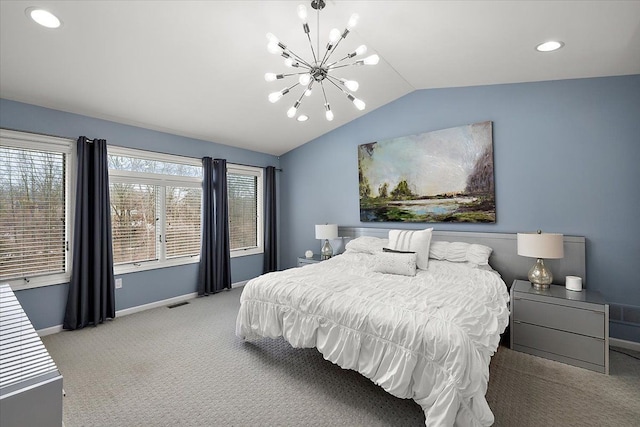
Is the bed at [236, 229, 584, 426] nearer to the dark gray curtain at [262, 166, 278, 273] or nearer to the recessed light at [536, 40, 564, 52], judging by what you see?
the recessed light at [536, 40, 564, 52]

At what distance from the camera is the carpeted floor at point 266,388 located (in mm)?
1922

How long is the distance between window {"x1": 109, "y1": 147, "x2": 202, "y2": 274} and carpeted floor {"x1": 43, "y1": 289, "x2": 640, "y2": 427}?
1.29 m

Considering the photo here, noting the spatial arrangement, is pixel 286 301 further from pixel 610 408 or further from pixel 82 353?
pixel 610 408

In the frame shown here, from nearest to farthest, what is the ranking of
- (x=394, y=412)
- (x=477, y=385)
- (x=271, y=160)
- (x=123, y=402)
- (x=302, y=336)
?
(x=477, y=385), (x=394, y=412), (x=123, y=402), (x=302, y=336), (x=271, y=160)

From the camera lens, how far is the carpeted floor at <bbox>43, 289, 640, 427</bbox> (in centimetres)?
192

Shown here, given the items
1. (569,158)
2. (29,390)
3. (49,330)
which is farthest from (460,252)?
(49,330)

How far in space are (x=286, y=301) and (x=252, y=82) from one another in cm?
238

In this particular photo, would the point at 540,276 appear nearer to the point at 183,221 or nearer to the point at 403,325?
the point at 403,325

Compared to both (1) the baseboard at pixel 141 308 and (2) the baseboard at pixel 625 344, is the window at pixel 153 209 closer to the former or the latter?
(1) the baseboard at pixel 141 308

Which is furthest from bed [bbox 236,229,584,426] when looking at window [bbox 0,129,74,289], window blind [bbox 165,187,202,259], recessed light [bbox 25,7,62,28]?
recessed light [bbox 25,7,62,28]

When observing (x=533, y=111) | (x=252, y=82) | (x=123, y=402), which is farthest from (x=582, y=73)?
(x=123, y=402)

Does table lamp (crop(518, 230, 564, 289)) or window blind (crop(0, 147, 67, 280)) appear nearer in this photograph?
table lamp (crop(518, 230, 564, 289))

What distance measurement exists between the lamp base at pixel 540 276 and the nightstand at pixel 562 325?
0.06m

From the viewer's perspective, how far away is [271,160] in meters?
5.74
